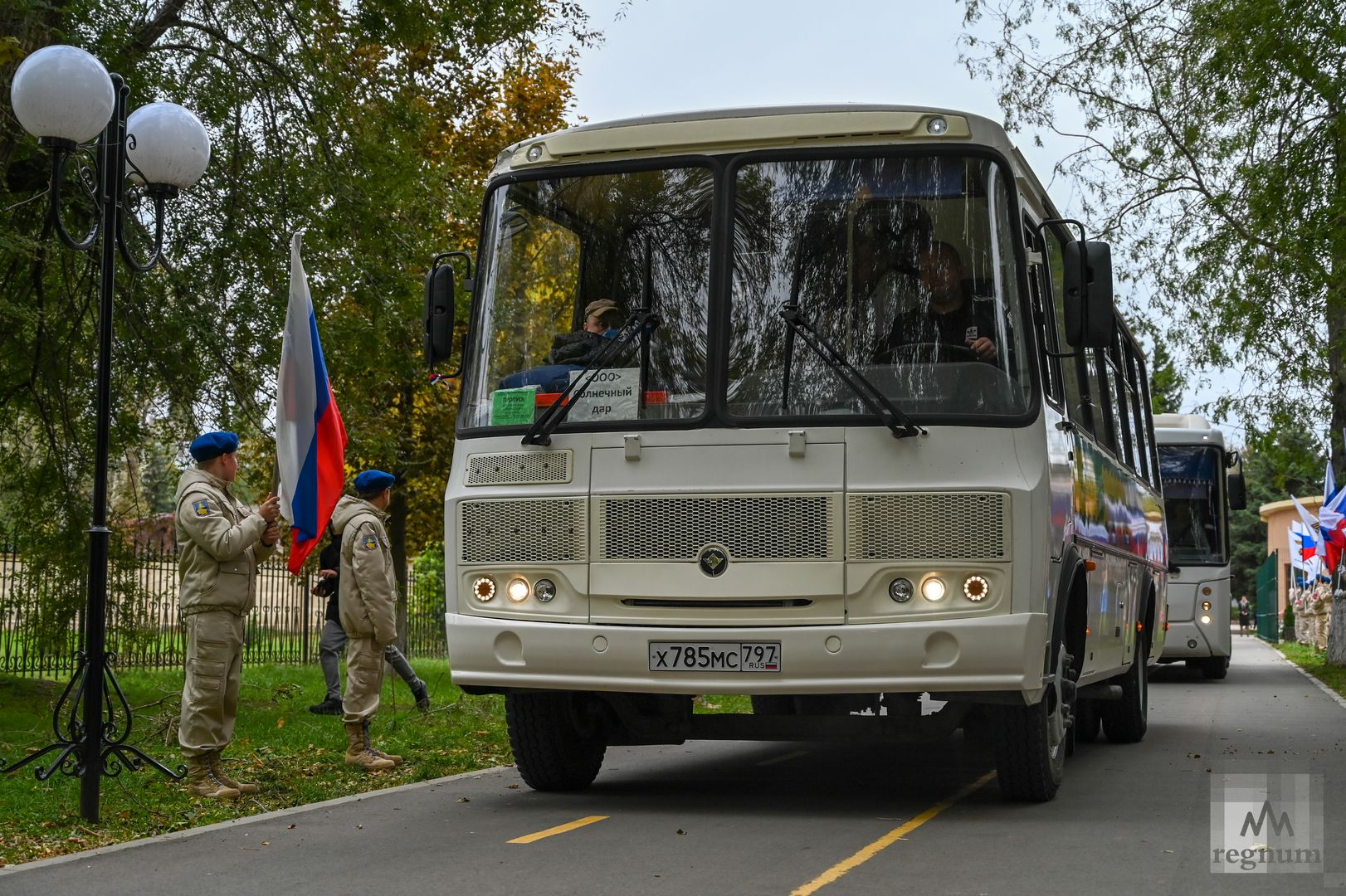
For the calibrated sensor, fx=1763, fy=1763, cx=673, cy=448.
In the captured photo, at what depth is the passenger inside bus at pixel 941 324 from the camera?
28.4ft

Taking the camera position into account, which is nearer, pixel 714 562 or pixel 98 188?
→ pixel 714 562

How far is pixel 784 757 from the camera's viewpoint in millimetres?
12727

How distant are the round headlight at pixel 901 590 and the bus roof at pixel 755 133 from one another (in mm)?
2218

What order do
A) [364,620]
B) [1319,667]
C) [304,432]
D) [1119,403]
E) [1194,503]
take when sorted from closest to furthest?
1. [304,432]
2. [364,620]
3. [1119,403]
4. [1194,503]
5. [1319,667]

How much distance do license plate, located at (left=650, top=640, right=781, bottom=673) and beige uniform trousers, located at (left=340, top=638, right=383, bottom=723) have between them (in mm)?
3037

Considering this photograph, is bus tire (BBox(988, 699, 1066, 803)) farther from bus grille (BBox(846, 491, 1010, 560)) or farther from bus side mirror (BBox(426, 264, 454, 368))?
bus side mirror (BBox(426, 264, 454, 368))

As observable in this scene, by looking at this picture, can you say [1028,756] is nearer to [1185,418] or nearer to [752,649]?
[752,649]

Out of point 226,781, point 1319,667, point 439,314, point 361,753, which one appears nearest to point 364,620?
point 361,753

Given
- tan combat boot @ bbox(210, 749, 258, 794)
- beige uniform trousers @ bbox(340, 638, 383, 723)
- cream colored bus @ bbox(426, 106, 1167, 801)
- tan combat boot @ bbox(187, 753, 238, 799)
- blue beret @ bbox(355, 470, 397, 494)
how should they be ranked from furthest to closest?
blue beret @ bbox(355, 470, 397, 494) < beige uniform trousers @ bbox(340, 638, 383, 723) < tan combat boot @ bbox(210, 749, 258, 794) < tan combat boot @ bbox(187, 753, 238, 799) < cream colored bus @ bbox(426, 106, 1167, 801)

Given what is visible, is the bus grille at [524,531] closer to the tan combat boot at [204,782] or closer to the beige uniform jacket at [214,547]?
the beige uniform jacket at [214,547]

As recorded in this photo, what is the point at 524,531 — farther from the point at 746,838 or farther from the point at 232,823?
the point at 232,823

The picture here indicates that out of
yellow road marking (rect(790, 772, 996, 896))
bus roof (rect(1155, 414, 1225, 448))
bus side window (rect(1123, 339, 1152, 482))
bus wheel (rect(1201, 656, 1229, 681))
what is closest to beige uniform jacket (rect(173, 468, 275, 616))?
yellow road marking (rect(790, 772, 996, 896))

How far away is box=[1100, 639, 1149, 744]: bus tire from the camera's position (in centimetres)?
1391

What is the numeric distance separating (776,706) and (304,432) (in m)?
3.02
